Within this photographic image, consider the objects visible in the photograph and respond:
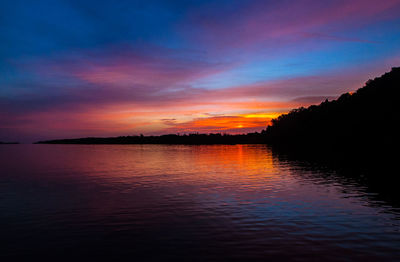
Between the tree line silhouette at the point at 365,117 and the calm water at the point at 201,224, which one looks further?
the tree line silhouette at the point at 365,117

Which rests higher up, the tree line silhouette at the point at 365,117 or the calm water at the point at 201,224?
the tree line silhouette at the point at 365,117

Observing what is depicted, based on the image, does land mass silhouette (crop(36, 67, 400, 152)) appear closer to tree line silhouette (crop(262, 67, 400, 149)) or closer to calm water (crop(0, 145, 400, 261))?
tree line silhouette (crop(262, 67, 400, 149))

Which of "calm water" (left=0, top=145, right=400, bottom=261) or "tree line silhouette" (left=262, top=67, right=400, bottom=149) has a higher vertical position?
"tree line silhouette" (left=262, top=67, right=400, bottom=149)

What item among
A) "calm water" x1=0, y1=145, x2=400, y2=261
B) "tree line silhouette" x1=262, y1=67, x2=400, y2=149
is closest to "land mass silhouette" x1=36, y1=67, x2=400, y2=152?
"tree line silhouette" x1=262, y1=67, x2=400, y2=149

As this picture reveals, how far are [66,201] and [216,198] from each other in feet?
51.2

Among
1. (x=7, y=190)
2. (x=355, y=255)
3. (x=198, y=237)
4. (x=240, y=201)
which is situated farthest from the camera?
(x=7, y=190)

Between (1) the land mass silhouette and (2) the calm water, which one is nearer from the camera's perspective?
(2) the calm water

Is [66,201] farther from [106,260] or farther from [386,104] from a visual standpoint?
[386,104]

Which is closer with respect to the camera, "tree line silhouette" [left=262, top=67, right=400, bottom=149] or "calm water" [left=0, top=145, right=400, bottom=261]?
"calm water" [left=0, top=145, right=400, bottom=261]

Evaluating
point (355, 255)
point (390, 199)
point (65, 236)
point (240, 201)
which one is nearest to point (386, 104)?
point (390, 199)

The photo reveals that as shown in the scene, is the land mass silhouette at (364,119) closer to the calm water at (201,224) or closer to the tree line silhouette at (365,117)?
the tree line silhouette at (365,117)

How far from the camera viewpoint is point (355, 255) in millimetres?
14914

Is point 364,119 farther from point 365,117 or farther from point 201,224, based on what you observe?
point 201,224

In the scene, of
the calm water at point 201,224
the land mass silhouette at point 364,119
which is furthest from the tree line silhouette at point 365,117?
the calm water at point 201,224
